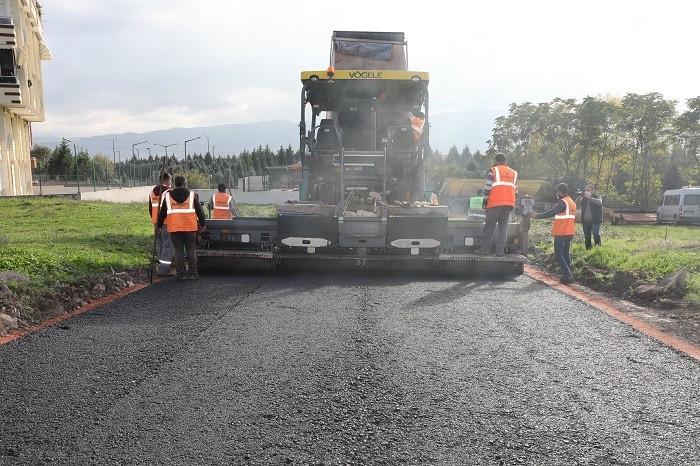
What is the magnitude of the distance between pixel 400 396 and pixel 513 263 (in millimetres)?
6877

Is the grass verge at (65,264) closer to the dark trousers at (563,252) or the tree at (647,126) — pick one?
the dark trousers at (563,252)

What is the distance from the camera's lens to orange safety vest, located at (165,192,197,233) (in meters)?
10.3

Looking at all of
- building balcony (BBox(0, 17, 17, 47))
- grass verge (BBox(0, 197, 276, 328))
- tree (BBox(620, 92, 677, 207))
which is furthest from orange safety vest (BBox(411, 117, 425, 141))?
tree (BBox(620, 92, 677, 207))

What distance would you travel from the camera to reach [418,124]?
1116cm

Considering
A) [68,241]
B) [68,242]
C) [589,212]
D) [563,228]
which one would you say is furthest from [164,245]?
[589,212]

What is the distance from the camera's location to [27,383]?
15.1 ft

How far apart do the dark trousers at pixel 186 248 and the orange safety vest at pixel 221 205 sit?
3.16 meters

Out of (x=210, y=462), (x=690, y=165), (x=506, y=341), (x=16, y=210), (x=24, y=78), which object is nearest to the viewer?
(x=210, y=462)

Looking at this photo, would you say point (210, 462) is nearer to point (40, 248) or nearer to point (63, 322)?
point (63, 322)

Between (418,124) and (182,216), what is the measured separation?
422 cm

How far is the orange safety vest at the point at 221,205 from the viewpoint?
13.7 meters

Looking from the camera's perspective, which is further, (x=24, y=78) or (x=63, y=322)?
(x=24, y=78)

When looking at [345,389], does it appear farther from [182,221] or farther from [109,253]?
[109,253]

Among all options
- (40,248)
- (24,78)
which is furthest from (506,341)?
(24,78)
